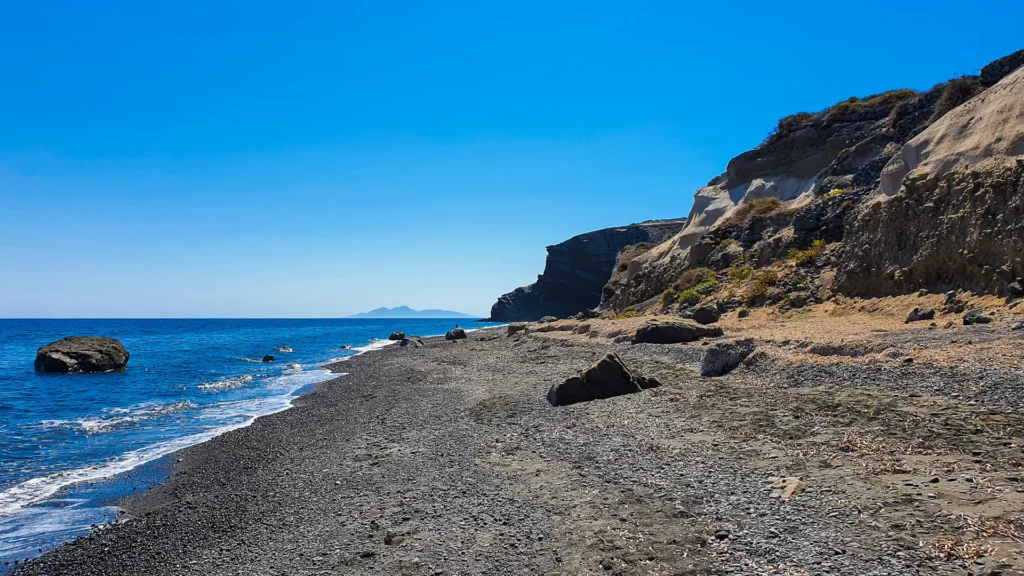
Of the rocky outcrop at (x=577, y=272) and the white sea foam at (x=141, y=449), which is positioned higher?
the rocky outcrop at (x=577, y=272)

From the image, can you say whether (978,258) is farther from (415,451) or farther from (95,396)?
(95,396)

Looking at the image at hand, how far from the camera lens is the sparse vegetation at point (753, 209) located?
40.9 metres

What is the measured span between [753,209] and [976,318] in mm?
26913

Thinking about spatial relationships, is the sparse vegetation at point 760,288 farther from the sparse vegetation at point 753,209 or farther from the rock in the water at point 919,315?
the sparse vegetation at point 753,209

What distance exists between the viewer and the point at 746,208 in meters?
42.5

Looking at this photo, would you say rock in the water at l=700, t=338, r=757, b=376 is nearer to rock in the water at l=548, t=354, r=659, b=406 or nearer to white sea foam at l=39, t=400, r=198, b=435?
rock in the water at l=548, t=354, r=659, b=406

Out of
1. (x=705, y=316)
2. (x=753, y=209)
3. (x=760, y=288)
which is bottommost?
(x=705, y=316)

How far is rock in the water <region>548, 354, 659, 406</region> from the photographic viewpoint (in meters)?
16.2

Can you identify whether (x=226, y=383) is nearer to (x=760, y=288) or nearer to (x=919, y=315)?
(x=760, y=288)

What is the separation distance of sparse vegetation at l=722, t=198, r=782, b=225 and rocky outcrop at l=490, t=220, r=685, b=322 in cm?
6319

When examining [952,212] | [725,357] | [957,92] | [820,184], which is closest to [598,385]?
[725,357]

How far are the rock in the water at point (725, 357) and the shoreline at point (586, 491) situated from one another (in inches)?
25.0

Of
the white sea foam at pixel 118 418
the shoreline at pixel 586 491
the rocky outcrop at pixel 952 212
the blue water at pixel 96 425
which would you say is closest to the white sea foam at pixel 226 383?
the blue water at pixel 96 425

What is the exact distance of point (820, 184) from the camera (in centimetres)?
3756
